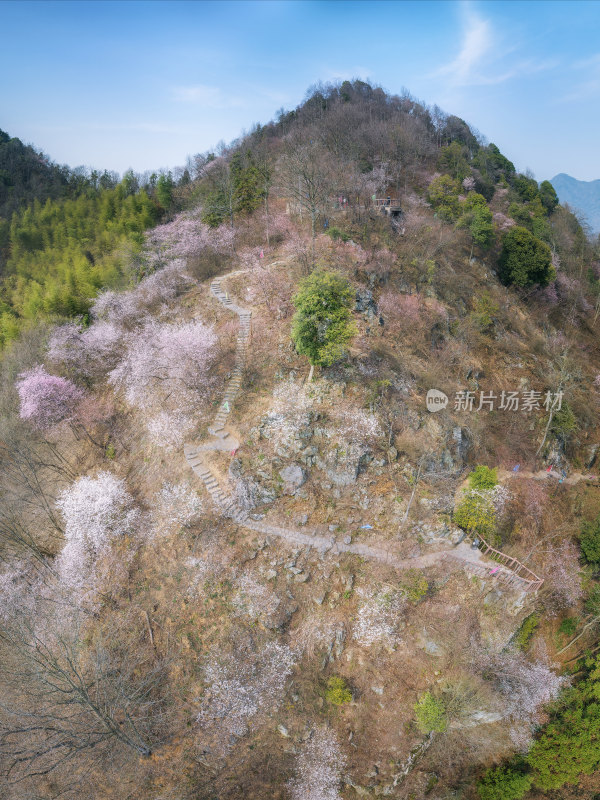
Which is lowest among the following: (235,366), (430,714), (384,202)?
(430,714)

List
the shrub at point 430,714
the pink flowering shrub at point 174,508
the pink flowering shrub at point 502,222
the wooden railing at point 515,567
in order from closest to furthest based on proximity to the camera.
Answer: the shrub at point 430,714, the wooden railing at point 515,567, the pink flowering shrub at point 174,508, the pink flowering shrub at point 502,222

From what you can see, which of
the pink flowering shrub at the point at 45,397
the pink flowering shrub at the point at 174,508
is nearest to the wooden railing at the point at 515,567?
the pink flowering shrub at the point at 174,508

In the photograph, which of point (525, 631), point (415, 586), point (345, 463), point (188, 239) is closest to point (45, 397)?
point (188, 239)

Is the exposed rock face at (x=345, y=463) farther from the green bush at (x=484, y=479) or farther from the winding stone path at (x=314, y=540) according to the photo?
the green bush at (x=484, y=479)

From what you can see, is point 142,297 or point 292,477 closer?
point 292,477

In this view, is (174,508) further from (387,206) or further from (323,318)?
(387,206)

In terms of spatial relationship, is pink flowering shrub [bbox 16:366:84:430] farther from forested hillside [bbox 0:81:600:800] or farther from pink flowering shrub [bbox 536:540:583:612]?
pink flowering shrub [bbox 536:540:583:612]
